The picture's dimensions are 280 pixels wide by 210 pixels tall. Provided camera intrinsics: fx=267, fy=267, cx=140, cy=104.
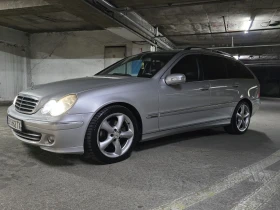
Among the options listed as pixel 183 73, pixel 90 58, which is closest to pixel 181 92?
pixel 183 73

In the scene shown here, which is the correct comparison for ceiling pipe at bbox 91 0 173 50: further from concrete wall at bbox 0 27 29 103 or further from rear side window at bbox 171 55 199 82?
concrete wall at bbox 0 27 29 103

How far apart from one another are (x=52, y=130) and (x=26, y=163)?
28.3 inches

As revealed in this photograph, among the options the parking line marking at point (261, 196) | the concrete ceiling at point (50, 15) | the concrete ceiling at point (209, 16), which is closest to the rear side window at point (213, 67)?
→ the concrete ceiling at point (209, 16)

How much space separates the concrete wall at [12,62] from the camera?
10430 millimetres

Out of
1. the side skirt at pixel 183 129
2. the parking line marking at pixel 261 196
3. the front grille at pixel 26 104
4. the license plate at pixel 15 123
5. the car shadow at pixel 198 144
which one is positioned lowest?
the parking line marking at pixel 261 196

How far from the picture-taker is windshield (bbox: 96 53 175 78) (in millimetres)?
3848

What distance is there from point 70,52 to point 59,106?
8259 millimetres

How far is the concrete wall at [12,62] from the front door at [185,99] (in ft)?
28.8

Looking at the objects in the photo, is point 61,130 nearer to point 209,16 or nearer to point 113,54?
point 209,16

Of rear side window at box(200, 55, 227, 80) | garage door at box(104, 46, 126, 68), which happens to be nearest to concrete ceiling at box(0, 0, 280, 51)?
garage door at box(104, 46, 126, 68)

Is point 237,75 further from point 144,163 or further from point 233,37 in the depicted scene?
point 233,37

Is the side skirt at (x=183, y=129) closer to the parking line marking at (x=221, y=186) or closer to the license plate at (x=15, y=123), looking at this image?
the parking line marking at (x=221, y=186)

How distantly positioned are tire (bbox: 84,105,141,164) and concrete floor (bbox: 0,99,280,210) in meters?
0.13

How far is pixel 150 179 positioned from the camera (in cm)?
278
